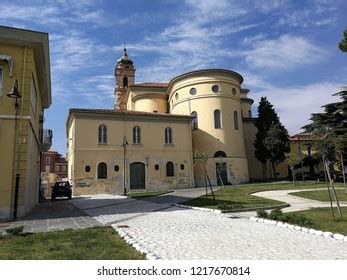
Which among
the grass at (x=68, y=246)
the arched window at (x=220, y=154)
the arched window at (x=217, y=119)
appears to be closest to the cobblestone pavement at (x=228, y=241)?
the grass at (x=68, y=246)

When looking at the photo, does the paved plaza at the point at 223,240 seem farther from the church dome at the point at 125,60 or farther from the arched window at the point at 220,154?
the church dome at the point at 125,60

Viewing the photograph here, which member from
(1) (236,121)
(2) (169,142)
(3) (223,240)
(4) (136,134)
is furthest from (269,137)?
(3) (223,240)

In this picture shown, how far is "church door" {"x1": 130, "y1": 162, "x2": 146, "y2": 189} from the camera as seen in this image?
35094 mm

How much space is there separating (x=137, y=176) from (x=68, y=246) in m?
28.2

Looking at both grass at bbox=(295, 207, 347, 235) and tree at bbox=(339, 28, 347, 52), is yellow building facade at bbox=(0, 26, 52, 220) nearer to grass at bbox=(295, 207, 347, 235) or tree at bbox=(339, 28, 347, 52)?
grass at bbox=(295, 207, 347, 235)

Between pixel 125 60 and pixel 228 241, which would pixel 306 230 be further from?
pixel 125 60

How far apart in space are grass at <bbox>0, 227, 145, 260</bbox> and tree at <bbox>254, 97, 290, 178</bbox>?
115ft

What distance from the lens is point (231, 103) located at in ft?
134

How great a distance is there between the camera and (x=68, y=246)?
721 cm

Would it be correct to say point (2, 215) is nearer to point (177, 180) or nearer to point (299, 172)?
point (177, 180)

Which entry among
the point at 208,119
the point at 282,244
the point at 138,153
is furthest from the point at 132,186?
the point at 282,244

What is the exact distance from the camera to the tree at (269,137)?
41.4m

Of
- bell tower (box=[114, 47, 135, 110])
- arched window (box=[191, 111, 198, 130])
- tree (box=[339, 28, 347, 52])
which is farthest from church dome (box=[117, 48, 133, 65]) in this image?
tree (box=[339, 28, 347, 52])

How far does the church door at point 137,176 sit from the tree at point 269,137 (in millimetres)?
15433
